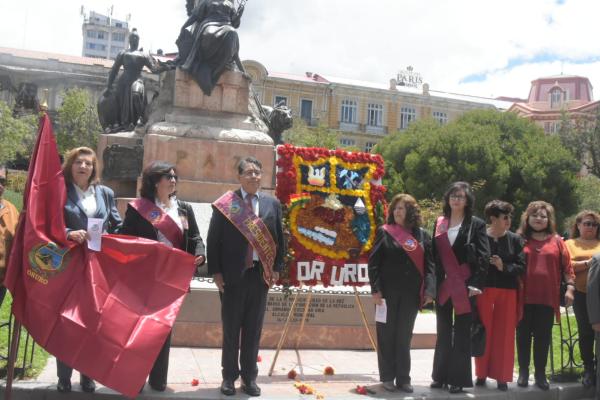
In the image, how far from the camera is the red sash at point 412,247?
6023 millimetres

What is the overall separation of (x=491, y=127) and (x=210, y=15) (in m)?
28.8

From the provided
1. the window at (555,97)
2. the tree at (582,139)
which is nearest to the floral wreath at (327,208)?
the tree at (582,139)

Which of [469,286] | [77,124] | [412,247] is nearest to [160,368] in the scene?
[412,247]

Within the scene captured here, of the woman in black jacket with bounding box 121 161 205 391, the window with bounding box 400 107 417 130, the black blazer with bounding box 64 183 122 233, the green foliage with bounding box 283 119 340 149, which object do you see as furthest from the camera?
the window with bounding box 400 107 417 130

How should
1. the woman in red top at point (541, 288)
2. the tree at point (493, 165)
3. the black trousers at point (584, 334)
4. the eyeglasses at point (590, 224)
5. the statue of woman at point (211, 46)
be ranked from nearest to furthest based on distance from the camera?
1. the woman in red top at point (541, 288)
2. the black trousers at point (584, 334)
3. the eyeglasses at point (590, 224)
4. the statue of woman at point (211, 46)
5. the tree at point (493, 165)

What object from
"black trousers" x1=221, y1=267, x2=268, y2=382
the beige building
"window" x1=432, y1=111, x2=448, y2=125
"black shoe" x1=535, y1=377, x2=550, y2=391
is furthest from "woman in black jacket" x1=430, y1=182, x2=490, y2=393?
"window" x1=432, y1=111, x2=448, y2=125

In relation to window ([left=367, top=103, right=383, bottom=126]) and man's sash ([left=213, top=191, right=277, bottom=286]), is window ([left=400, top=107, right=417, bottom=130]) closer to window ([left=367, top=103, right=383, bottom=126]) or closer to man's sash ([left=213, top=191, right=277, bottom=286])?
window ([left=367, top=103, right=383, bottom=126])

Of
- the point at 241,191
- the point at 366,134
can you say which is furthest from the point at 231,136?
the point at 366,134

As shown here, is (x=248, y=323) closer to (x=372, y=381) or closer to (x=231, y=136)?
(x=372, y=381)

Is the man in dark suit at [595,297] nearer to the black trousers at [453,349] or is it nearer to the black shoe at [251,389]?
the black trousers at [453,349]

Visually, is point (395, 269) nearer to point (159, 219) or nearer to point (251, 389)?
point (251, 389)

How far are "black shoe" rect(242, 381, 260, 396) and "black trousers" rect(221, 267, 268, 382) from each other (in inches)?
1.4

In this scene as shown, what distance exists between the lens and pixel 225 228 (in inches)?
225

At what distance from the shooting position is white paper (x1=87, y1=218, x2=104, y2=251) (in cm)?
523
